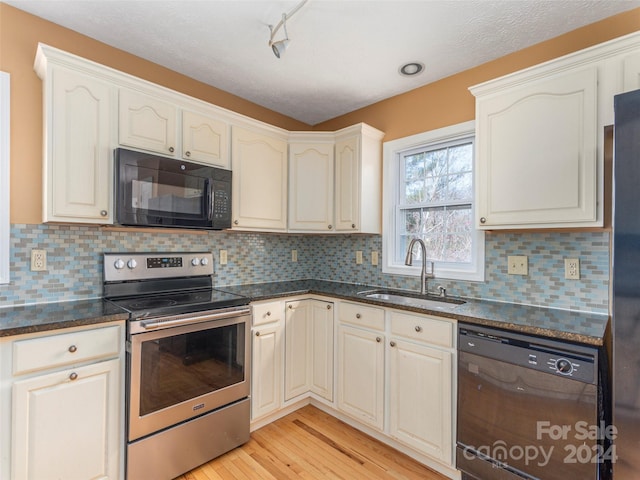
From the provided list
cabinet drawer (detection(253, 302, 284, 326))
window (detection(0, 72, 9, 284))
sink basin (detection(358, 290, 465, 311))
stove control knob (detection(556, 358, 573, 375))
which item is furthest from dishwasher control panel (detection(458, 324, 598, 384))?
window (detection(0, 72, 9, 284))

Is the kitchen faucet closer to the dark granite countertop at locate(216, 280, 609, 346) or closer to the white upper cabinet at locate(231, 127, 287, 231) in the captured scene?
the dark granite countertop at locate(216, 280, 609, 346)

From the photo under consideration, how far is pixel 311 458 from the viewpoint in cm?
196

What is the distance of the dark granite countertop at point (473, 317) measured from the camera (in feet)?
4.49

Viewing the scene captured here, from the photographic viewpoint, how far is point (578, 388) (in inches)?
52.9

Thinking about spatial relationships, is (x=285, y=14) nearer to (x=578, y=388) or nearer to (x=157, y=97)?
(x=157, y=97)

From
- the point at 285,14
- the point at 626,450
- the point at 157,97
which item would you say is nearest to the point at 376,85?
the point at 285,14

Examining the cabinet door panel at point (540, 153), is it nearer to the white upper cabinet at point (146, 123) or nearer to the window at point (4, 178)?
the white upper cabinet at point (146, 123)

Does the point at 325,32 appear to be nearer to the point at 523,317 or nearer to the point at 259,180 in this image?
the point at 259,180

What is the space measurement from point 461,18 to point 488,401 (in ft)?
6.60

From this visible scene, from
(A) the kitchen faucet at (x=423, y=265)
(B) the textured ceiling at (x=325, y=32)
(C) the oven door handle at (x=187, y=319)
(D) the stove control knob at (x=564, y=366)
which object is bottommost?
(D) the stove control knob at (x=564, y=366)

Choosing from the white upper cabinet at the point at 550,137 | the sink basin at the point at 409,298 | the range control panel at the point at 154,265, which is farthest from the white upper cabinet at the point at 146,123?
the white upper cabinet at the point at 550,137

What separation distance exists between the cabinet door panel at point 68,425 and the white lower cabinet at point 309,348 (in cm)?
112

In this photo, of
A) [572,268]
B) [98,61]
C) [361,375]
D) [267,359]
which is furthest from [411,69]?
[267,359]

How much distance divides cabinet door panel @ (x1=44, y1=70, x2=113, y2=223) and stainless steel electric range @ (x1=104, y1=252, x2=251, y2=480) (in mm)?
393
